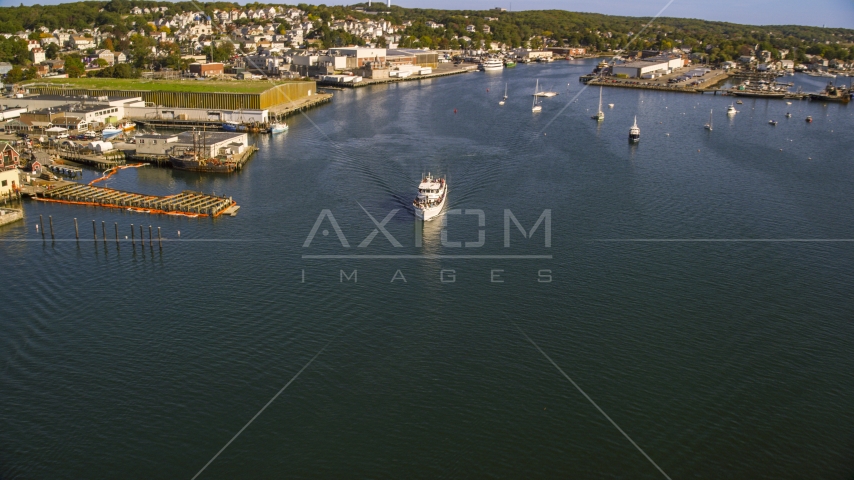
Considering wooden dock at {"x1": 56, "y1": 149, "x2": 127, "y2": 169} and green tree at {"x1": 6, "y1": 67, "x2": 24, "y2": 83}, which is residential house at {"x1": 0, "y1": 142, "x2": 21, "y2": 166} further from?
green tree at {"x1": 6, "y1": 67, "x2": 24, "y2": 83}

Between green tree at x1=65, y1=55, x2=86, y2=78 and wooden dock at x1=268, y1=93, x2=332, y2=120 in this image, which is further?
green tree at x1=65, y1=55, x2=86, y2=78

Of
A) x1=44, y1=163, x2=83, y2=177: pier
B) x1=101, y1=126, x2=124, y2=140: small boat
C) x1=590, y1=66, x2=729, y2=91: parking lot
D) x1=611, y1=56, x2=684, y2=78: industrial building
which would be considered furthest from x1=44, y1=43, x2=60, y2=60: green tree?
x1=611, y1=56, x2=684, y2=78: industrial building

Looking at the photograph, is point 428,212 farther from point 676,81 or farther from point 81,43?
point 81,43

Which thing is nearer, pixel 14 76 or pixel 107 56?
pixel 14 76

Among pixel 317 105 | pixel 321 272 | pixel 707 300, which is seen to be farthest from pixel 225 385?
pixel 317 105

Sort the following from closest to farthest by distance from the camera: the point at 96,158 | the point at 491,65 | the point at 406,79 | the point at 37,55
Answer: the point at 96,158, the point at 37,55, the point at 406,79, the point at 491,65

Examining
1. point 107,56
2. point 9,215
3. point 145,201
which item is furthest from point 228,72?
point 9,215

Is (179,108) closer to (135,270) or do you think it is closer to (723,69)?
(135,270)
